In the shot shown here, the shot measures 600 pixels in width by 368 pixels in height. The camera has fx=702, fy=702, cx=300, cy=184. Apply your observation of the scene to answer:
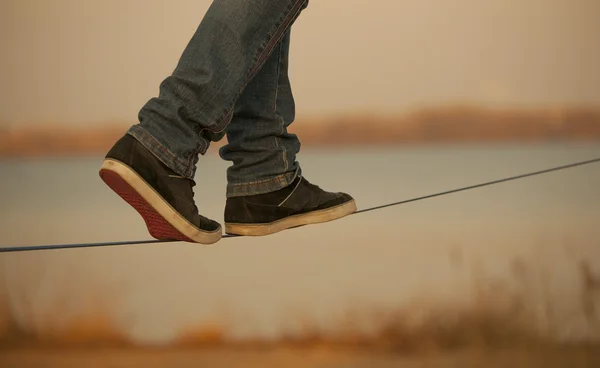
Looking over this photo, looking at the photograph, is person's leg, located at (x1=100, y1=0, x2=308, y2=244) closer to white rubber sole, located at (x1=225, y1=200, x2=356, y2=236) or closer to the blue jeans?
the blue jeans

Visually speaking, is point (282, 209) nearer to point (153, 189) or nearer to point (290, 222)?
point (290, 222)

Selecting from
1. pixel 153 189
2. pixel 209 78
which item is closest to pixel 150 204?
pixel 153 189

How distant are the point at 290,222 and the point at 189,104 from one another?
0.29 meters

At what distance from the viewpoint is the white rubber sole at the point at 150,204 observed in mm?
732

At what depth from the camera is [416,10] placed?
4469mm

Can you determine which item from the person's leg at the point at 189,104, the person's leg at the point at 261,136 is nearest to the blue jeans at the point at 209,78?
the person's leg at the point at 189,104

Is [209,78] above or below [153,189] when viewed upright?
above

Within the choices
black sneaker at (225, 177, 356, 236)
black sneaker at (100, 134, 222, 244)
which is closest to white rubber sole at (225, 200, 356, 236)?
black sneaker at (225, 177, 356, 236)

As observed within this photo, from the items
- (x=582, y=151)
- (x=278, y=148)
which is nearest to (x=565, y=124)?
(x=582, y=151)

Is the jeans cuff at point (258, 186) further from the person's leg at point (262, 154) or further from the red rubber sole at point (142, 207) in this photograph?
the red rubber sole at point (142, 207)

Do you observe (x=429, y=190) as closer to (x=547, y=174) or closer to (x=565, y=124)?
(x=547, y=174)

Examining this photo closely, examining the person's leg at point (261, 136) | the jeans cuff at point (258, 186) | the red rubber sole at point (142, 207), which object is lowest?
the red rubber sole at point (142, 207)

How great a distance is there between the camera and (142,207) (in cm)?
78

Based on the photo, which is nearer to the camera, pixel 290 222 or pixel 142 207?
pixel 142 207
